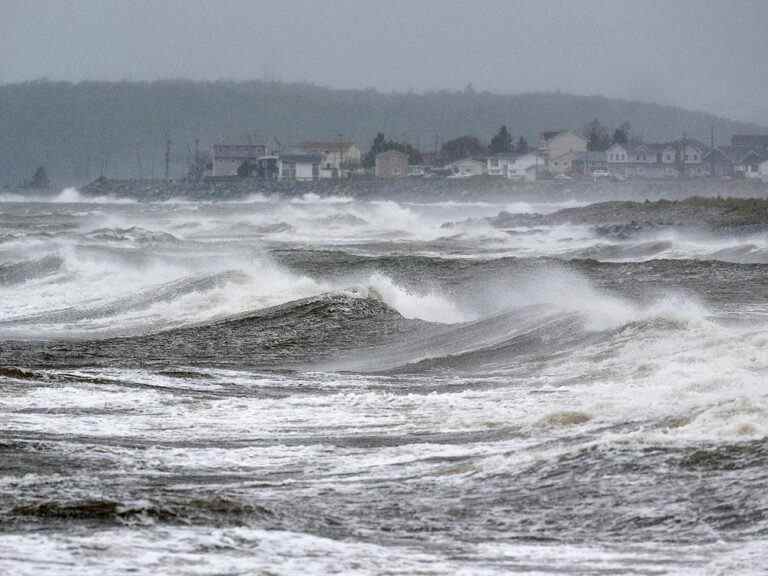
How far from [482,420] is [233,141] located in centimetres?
18300

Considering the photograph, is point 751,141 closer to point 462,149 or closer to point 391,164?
point 462,149

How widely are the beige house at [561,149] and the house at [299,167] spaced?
28.6 m

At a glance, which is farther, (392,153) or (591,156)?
(392,153)

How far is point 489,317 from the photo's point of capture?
75.8 feet

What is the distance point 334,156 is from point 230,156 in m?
18.7

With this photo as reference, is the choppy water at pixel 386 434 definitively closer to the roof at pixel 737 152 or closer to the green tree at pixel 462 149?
the roof at pixel 737 152

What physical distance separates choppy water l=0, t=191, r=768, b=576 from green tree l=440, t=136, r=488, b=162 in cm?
14833

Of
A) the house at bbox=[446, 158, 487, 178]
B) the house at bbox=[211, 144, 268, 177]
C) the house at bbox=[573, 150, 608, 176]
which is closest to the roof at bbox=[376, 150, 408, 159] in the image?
the house at bbox=[446, 158, 487, 178]

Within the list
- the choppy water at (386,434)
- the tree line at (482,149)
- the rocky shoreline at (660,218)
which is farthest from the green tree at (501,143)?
the choppy water at (386,434)

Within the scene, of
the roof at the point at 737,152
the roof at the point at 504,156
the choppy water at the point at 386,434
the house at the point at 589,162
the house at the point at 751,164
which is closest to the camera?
the choppy water at the point at 386,434

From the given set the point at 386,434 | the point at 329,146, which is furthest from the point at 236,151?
the point at 386,434

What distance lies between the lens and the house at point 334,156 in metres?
174

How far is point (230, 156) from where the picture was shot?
18925cm

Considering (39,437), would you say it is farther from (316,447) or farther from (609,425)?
(609,425)
